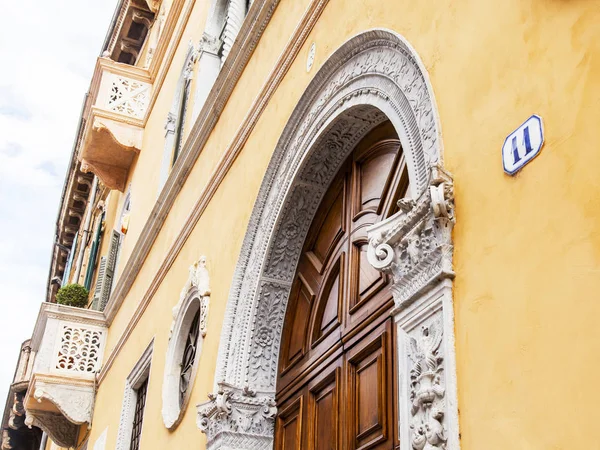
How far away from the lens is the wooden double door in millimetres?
3422

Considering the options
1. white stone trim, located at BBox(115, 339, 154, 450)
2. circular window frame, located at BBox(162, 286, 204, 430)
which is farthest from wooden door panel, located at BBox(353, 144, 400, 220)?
white stone trim, located at BBox(115, 339, 154, 450)

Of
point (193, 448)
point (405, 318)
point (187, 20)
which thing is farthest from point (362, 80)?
point (187, 20)

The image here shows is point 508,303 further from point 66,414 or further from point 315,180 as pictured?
point 66,414

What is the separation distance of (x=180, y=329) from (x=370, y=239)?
3.46 metres

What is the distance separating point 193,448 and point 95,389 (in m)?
5.14

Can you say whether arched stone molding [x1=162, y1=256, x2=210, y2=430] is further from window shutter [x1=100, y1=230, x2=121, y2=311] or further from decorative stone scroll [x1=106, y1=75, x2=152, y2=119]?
decorative stone scroll [x1=106, y1=75, x2=152, y2=119]

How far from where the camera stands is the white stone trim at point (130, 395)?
735cm

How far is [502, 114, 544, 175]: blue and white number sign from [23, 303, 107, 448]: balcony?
8.04 meters

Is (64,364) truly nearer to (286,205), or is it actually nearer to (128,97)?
(128,97)

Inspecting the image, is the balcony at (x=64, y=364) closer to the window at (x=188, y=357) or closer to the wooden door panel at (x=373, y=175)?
the window at (x=188, y=357)

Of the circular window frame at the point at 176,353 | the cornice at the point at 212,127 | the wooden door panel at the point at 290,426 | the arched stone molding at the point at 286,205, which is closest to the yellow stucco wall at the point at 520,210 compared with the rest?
the arched stone molding at the point at 286,205

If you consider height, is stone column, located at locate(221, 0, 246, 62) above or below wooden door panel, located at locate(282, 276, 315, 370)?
above

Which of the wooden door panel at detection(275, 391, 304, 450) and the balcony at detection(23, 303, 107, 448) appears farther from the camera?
the balcony at detection(23, 303, 107, 448)

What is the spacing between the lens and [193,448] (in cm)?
504
